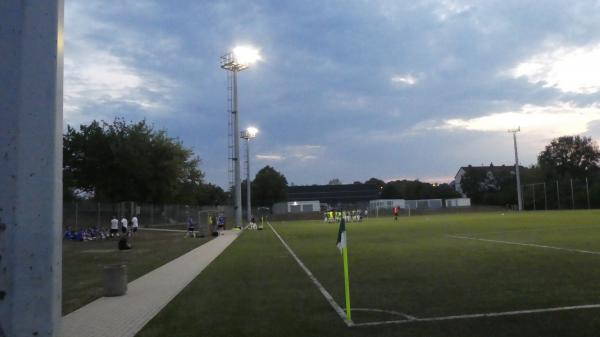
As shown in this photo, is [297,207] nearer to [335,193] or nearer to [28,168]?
[335,193]

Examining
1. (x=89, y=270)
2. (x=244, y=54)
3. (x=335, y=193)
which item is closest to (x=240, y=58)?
(x=244, y=54)

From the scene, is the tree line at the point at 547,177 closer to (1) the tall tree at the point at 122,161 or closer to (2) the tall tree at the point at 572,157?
(2) the tall tree at the point at 572,157

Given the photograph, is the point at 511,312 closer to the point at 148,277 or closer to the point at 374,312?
the point at 374,312

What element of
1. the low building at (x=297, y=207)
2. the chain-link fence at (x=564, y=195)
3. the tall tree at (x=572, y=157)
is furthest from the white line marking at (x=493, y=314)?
the tall tree at (x=572, y=157)

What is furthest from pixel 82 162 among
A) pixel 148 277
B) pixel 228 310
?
pixel 228 310

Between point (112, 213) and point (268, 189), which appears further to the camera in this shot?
point (268, 189)

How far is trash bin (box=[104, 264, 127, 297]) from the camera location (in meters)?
11.1

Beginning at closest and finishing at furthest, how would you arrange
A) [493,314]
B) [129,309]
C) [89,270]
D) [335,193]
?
[493,314] → [129,309] → [89,270] → [335,193]

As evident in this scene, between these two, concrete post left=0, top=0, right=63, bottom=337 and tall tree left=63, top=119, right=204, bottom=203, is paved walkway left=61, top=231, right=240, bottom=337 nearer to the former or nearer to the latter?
concrete post left=0, top=0, right=63, bottom=337

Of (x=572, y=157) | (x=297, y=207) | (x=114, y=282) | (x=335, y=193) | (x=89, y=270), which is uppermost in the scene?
(x=572, y=157)

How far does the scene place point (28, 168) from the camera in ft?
10.3

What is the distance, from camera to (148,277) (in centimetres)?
1438

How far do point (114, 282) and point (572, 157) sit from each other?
440 feet

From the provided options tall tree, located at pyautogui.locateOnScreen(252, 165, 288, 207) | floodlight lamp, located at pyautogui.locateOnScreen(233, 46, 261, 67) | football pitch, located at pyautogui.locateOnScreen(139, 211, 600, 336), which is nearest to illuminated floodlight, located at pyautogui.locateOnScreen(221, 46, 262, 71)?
floodlight lamp, located at pyautogui.locateOnScreen(233, 46, 261, 67)
